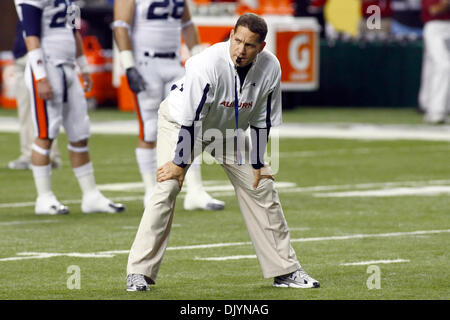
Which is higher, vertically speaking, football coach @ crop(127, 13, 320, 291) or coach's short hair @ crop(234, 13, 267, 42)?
coach's short hair @ crop(234, 13, 267, 42)

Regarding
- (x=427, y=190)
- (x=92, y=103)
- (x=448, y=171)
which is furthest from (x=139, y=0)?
(x=92, y=103)

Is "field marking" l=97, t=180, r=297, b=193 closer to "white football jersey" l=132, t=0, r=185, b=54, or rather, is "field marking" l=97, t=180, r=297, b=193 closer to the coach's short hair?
"white football jersey" l=132, t=0, r=185, b=54

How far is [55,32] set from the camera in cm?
1159

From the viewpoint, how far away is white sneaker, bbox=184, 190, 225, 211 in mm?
11852

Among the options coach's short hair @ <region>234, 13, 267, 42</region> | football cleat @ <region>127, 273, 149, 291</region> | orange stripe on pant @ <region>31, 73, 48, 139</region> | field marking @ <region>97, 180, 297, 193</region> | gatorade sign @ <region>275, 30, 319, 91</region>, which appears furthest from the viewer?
gatorade sign @ <region>275, 30, 319, 91</region>

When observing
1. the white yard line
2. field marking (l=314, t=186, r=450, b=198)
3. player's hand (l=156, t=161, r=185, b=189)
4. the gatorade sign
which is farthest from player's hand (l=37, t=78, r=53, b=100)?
the gatorade sign

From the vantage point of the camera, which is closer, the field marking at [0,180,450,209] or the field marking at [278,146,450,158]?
the field marking at [0,180,450,209]

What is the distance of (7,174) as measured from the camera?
1521 cm

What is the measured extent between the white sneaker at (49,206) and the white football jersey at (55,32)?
3.95 feet

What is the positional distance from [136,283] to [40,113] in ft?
13.5

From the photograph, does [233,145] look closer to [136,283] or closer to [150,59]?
[136,283]

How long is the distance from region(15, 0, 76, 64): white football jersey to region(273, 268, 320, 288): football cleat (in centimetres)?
432
